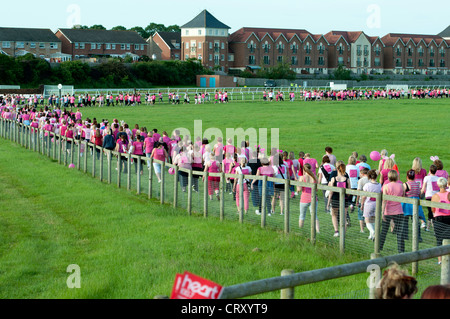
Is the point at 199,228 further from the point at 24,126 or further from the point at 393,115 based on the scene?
the point at 393,115

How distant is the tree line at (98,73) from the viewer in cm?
8781

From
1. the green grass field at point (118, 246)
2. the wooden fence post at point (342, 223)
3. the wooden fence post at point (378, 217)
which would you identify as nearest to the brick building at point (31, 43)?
the green grass field at point (118, 246)

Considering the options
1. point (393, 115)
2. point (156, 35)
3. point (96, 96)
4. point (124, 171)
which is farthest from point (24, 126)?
point (156, 35)

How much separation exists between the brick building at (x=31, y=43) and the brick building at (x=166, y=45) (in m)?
23.1

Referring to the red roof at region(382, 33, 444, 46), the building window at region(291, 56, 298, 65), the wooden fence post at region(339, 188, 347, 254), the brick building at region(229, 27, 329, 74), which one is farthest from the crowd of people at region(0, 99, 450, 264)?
the red roof at region(382, 33, 444, 46)

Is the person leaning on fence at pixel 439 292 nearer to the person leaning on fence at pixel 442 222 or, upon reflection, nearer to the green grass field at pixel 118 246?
the green grass field at pixel 118 246

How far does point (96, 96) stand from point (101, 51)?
181 ft

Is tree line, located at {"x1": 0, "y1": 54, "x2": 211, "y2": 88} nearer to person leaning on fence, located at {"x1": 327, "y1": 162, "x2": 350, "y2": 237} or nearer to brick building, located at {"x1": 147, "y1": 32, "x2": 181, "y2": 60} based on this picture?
brick building, located at {"x1": 147, "y1": 32, "x2": 181, "y2": 60}

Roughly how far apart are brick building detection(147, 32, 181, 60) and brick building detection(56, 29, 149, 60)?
261 inches

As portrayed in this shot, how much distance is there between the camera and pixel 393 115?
4900 cm

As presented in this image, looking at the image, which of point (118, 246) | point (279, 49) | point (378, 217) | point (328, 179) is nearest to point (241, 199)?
point (328, 179)

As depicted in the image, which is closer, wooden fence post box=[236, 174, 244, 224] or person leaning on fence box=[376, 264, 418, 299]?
person leaning on fence box=[376, 264, 418, 299]

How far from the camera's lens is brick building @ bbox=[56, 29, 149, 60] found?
118625mm
